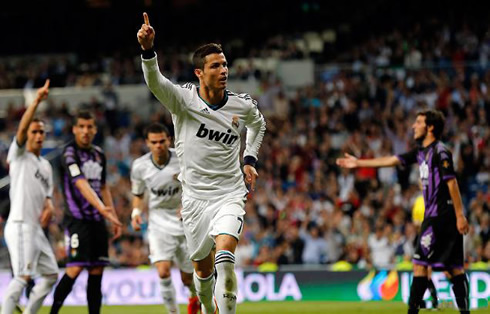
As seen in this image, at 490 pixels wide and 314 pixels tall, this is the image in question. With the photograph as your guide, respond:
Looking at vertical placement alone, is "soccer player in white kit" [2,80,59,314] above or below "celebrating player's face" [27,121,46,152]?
below

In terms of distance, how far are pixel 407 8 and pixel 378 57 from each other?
342 centimetres

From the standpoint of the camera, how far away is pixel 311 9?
103 ft

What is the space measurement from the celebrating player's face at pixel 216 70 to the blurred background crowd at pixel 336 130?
390 inches

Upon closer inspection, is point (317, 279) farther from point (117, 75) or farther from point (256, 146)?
point (117, 75)

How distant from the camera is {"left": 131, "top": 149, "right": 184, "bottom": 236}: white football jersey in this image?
38.4ft

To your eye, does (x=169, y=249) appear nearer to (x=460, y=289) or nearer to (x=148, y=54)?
(x=460, y=289)

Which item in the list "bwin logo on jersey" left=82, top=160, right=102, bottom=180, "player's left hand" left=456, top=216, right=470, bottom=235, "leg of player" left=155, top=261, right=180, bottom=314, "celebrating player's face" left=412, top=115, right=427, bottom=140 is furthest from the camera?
"leg of player" left=155, top=261, right=180, bottom=314

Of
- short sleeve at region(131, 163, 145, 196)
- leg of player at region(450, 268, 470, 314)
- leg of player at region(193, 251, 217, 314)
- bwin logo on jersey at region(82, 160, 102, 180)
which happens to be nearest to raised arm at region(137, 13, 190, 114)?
leg of player at region(193, 251, 217, 314)

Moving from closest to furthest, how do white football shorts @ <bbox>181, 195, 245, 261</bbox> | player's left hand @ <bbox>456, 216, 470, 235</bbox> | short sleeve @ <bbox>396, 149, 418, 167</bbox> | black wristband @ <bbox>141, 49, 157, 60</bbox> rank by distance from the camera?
black wristband @ <bbox>141, 49, 157, 60</bbox>, white football shorts @ <bbox>181, 195, 245, 261</bbox>, player's left hand @ <bbox>456, 216, 470, 235</bbox>, short sleeve @ <bbox>396, 149, 418, 167</bbox>

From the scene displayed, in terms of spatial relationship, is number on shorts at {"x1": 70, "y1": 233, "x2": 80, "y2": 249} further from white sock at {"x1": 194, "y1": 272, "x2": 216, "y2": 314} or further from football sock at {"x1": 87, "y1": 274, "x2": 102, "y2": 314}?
white sock at {"x1": 194, "y1": 272, "x2": 216, "y2": 314}

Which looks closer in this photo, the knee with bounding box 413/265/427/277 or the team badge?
the knee with bounding box 413/265/427/277

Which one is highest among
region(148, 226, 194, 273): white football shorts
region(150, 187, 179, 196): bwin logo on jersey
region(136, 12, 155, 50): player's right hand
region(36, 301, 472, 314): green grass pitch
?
region(136, 12, 155, 50): player's right hand

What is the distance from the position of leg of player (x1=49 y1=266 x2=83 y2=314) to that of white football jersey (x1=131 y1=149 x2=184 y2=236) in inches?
54.3

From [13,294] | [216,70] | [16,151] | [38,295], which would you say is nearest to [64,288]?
[38,295]
